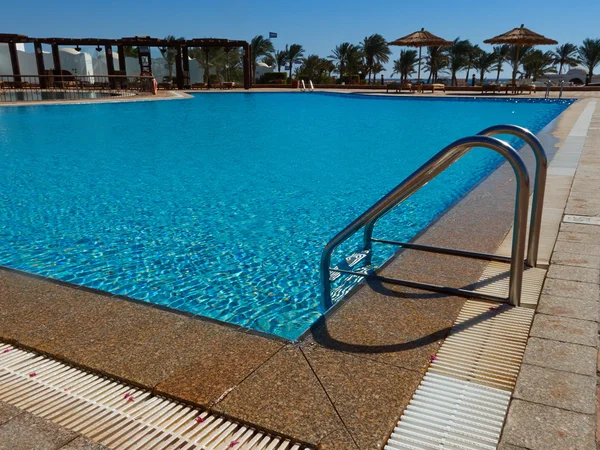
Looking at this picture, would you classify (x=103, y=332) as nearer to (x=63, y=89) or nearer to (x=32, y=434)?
(x=32, y=434)

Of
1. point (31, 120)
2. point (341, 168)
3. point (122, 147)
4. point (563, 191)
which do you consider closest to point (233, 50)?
point (31, 120)

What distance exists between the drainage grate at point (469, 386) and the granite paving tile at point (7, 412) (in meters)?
1.45

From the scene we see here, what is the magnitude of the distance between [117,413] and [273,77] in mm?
44707

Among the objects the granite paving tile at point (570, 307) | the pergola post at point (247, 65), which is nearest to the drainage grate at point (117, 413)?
the granite paving tile at point (570, 307)

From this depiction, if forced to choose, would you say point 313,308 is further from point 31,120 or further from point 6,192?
point 31,120

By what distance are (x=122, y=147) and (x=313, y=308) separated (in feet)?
30.5

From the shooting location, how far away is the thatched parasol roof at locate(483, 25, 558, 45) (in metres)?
25.4

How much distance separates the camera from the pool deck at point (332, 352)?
1.84m

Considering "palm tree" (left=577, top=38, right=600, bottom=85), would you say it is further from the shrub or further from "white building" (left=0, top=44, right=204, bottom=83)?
"white building" (left=0, top=44, right=204, bottom=83)

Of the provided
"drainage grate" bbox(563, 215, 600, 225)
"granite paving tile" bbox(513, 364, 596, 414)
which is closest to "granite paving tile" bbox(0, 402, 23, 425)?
"granite paving tile" bbox(513, 364, 596, 414)

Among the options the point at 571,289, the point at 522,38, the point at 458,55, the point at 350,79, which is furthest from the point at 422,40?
the point at 571,289

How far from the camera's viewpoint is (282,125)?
15.9 metres

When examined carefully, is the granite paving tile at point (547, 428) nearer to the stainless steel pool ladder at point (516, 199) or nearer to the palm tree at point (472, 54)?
the stainless steel pool ladder at point (516, 199)

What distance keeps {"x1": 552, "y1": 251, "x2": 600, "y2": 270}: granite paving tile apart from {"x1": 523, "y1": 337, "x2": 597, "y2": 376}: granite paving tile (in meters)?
1.16
